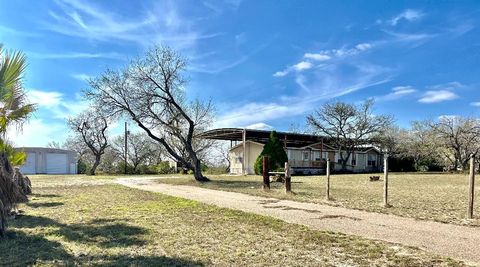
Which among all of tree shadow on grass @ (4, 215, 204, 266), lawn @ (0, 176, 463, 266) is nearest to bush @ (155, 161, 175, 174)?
lawn @ (0, 176, 463, 266)

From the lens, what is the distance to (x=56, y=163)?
4328cm

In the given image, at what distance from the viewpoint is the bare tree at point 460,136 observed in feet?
116

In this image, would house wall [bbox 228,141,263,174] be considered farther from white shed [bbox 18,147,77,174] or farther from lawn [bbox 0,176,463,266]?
lawn [bbox 0,176,463,266]

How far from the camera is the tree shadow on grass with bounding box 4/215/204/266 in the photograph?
4.48 metres

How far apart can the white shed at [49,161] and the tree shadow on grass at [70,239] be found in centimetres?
3828

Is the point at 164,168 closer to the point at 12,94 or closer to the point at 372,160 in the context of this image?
the point at 372,160

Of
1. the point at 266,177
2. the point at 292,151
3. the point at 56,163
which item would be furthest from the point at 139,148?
the point at 266,177

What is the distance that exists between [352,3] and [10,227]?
11.3 m

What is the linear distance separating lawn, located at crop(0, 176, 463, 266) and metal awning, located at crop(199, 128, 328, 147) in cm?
2537

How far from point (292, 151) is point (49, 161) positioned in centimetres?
2789

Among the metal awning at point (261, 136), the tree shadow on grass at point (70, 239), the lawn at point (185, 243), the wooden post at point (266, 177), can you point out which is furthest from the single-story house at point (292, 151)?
the tree shadow on grass at point (70, 239)

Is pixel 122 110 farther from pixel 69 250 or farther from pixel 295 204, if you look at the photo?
pixel 69 250

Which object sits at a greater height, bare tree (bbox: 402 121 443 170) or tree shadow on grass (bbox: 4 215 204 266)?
bare tree (bbox: 402 121 443 170)

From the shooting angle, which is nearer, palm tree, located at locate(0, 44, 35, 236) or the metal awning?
palm tree, located at locate(0, 44, 35, 236)
